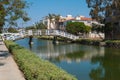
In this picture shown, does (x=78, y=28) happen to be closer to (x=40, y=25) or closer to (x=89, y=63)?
(x=40, y=25)

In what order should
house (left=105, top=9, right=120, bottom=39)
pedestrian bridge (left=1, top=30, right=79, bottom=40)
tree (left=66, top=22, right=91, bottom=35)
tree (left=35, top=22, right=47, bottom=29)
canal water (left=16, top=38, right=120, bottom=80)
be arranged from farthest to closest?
tree (left=35, top=22, right=47, bottom=29) → tree (left=66, top=22, right=91, bottom=35) → house (left=105, top=9, right=120, bottom=39) → pedestrian bridge (left=1, top=30, right=79, bottom=40) → canal water (left=16, top=38, right=120, bottom=80)

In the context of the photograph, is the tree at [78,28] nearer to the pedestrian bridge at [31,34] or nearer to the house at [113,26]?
the house at [113,26]

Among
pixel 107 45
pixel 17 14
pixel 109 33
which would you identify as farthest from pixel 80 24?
pixel 17 14

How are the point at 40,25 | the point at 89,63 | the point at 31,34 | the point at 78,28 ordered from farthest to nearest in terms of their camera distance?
the point at 40,25
the point at 78,28
the point at 31,34
the point at 89,63

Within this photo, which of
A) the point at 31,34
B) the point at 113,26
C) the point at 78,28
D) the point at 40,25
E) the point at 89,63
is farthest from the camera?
the point at 40,25

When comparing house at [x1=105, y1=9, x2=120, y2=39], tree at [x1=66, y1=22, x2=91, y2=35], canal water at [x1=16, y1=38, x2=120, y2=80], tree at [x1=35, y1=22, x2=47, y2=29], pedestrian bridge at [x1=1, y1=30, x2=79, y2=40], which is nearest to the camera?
canal water at [x1=16, y1=38, x2=120, y2=80]

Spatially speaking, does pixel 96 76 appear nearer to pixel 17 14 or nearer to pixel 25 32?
pixel 17 14

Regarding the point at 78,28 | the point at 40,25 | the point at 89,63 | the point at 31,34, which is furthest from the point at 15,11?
the point at 40,25

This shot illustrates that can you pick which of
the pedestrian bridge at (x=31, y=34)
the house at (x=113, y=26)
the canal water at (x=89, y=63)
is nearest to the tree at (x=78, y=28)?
the house at (x=113, y=26)

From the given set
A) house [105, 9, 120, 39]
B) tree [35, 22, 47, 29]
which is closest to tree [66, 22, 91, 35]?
house [105, 9, 120, 39]

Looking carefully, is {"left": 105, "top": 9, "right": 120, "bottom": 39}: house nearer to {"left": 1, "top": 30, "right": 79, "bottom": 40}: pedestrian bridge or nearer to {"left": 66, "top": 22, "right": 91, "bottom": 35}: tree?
{"left": 1, "top": 30, "right": 79, "bottom": 40}: pedestrian bridge

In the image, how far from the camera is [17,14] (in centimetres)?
3531


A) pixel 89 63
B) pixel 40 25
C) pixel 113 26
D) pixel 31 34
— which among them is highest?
pixel 113 26

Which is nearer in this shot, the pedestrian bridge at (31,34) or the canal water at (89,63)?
the canal water at (89,63)
